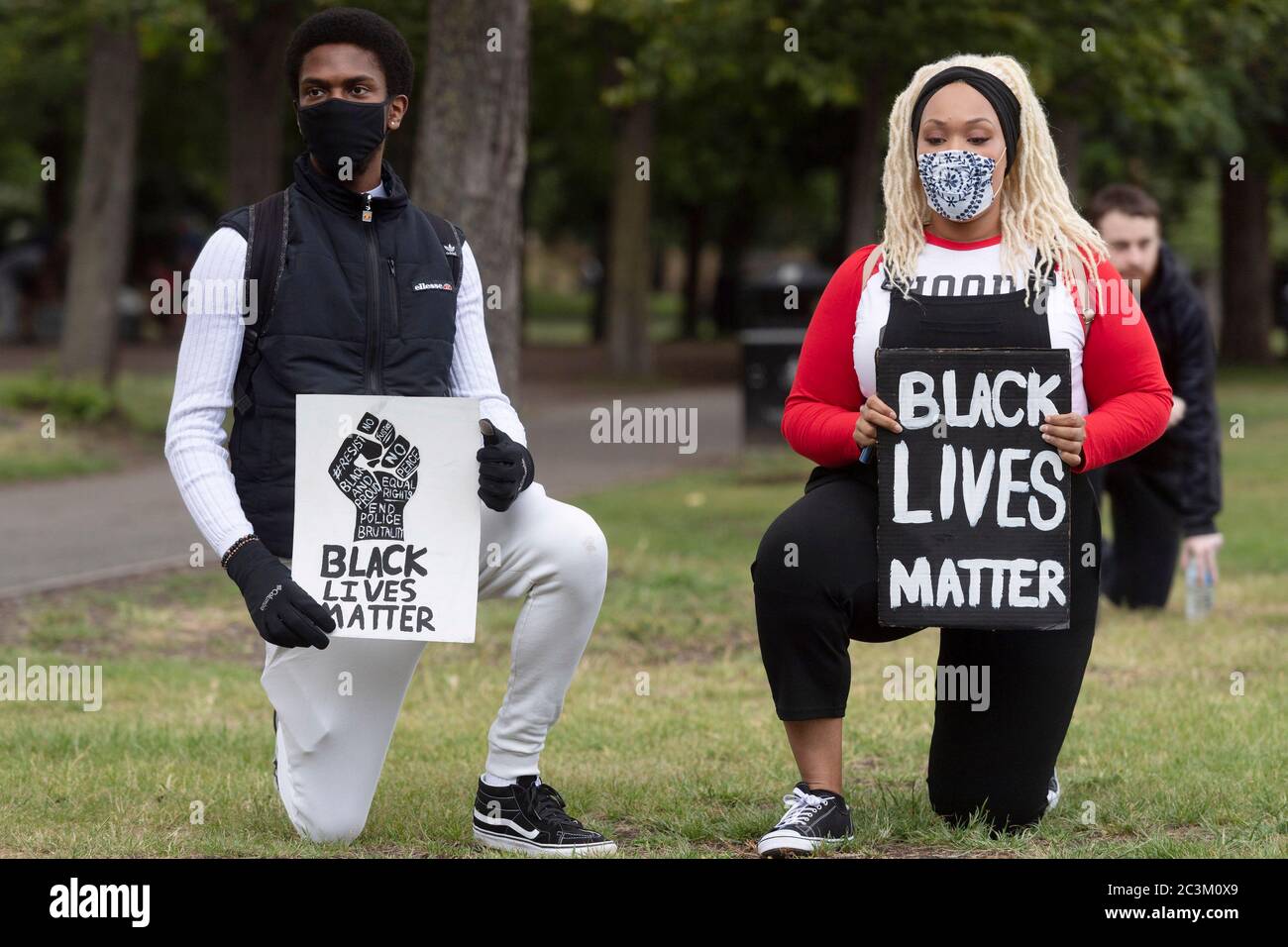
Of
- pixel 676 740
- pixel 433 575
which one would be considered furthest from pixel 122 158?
pixel 433 575

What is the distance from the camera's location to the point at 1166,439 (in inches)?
319

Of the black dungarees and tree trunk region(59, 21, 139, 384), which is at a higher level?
tree trunk region(59, 21, 139, 384)

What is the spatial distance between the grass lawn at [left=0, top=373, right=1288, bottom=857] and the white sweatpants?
0.17 metres

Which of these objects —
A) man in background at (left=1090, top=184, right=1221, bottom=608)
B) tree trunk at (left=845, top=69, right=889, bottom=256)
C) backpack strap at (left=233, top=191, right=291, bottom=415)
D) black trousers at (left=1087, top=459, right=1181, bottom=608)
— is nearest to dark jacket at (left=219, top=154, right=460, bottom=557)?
backpack strap at (left=233, top=191, right=291, bottom=415)

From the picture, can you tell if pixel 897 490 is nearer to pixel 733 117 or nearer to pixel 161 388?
pixel 161 388

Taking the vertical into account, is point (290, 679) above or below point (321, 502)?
below

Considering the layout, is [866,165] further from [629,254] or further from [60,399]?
[629,254]

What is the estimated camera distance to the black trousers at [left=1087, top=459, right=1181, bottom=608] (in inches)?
325

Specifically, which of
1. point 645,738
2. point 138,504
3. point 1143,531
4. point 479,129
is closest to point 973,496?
point 645,738

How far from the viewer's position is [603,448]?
1661 centimetres

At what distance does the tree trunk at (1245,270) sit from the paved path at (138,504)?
41.6 ft

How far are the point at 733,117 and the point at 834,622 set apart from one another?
2325 cm

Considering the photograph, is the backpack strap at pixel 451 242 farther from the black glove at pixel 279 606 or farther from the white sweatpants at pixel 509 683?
the black glove at pixel 279 606

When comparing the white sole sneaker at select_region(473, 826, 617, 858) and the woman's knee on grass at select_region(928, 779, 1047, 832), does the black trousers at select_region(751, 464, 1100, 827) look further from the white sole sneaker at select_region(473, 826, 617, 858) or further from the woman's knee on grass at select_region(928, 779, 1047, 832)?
the white sole sneaker at select_region(473, 826, 617, 858)
